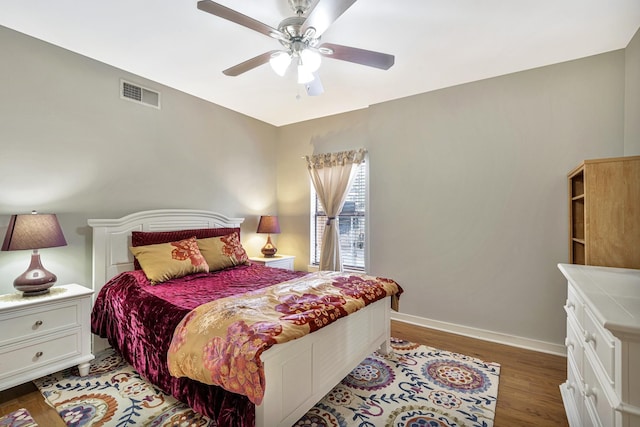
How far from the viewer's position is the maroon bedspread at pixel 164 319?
1.57m

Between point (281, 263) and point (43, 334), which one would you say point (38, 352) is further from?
point (281, 263)

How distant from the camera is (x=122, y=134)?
290 centimetres

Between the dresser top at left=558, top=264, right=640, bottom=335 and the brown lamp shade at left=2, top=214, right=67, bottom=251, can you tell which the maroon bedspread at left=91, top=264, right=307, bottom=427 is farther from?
the dresser top at left=558, top=264, right=640, bottom=335

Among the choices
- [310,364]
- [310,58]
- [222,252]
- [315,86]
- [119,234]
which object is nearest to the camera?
[310,364]

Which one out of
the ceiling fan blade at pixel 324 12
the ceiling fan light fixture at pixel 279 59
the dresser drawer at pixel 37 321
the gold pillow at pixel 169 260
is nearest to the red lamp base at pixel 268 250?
the gold pillow at pixel 169 260

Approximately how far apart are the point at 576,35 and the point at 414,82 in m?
1.28

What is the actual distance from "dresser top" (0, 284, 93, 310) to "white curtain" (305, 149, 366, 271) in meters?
2.51

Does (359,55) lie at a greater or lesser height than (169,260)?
greater

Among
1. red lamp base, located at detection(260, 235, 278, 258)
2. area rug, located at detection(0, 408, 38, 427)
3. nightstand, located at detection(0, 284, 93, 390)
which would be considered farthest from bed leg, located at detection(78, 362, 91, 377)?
red lamp base, located at detection(260, 235, 278, 258)

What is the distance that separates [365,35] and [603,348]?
233 cm

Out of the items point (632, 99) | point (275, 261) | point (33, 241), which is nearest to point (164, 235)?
point (33, 241)

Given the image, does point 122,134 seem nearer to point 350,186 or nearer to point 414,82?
point 350,186

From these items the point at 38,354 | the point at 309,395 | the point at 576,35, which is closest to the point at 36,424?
the point at 38,354

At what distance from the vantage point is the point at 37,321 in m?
2.03
